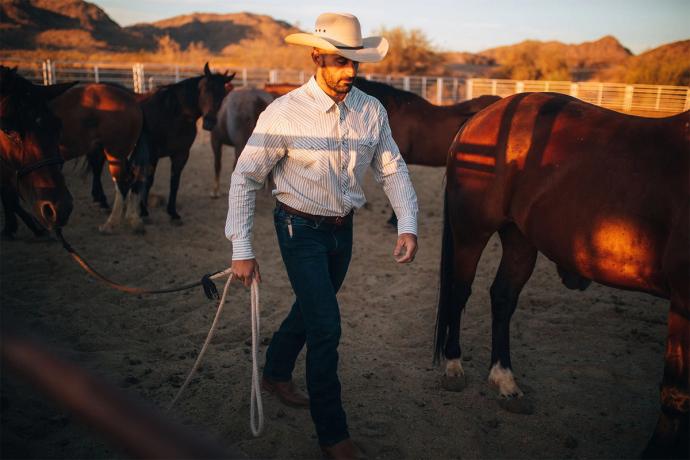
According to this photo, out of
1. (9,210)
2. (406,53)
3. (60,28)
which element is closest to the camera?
(9,210)

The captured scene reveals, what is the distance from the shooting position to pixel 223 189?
369 inches

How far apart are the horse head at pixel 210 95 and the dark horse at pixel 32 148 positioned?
11.2ft

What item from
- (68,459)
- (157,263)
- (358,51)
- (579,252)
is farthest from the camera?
(157,263)

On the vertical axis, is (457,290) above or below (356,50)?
below

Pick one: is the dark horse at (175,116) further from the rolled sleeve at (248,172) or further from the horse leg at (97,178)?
the rolled sleeve at (248,172)

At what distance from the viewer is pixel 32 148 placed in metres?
3.76

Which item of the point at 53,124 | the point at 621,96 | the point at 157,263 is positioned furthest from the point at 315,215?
the point at 621,96

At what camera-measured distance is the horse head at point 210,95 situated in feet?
23.7

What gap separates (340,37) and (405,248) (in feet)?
3.44

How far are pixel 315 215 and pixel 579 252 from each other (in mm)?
1520

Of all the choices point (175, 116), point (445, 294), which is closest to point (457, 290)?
point (445, 294)

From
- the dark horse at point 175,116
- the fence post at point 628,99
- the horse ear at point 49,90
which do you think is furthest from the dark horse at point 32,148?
the fence post at point 628,99

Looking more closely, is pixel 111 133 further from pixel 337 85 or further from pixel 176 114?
pixel 337 85

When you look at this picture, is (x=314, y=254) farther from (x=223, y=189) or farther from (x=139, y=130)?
(x=223, y=189)
